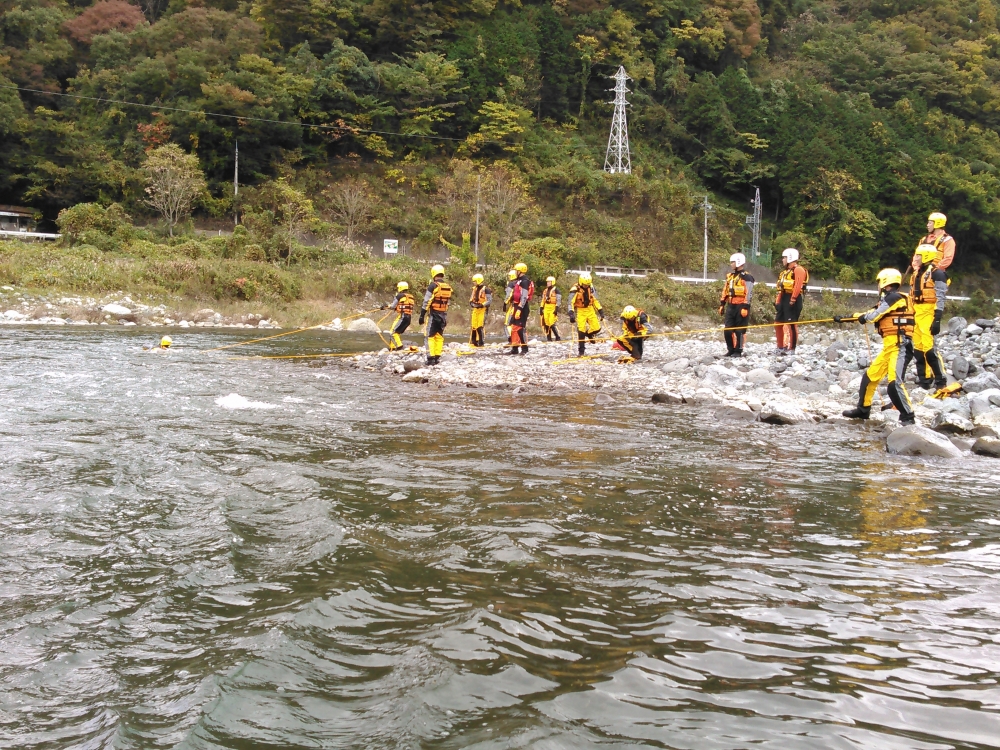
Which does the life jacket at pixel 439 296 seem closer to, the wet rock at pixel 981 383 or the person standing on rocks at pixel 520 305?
the person standing on rocks at pixel 520 305

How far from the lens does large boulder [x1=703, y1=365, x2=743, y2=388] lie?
13.2m

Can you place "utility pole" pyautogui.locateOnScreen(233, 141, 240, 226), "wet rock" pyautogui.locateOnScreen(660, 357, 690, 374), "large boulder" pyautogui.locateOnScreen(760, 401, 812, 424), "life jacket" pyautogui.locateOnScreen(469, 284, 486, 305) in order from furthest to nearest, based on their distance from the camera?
"utility pole" pyautogui.locateOnScreen(233, 141, 240, 226), "life jacket" pyautogui.locateOnScreen(469, 284, 486, 305), "wet rock" pyautogui.locateOnScreen(660, 357, 690, 374), "large boulder" pyautogui.locateOnScreen(760, 401, 812, 424)

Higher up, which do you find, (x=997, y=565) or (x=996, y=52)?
(x=996, y=52)

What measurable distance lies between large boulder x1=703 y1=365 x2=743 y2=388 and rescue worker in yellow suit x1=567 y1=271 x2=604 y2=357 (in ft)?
14.9

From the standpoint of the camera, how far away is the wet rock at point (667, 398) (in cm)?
1227

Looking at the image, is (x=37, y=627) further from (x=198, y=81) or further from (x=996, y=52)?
(x=996, y=52)

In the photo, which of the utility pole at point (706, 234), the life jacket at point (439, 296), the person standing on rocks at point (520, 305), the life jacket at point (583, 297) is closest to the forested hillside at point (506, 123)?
the utility pole at point (706, 234)

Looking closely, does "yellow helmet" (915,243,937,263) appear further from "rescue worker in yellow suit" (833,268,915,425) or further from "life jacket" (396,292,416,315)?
"life jacket" (396,292,416,315)

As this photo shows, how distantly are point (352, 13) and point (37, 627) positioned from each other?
63.4 metres

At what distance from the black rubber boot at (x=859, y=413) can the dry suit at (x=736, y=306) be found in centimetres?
507

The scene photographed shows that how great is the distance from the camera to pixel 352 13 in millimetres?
59125

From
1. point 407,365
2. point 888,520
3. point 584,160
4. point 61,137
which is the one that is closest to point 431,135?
point 584,160

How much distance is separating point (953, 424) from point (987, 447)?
3.95ft

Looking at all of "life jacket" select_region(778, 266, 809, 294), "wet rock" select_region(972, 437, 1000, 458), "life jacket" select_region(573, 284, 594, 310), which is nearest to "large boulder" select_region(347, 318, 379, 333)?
"life jacket" select_region(573, 284, 594, 310)
